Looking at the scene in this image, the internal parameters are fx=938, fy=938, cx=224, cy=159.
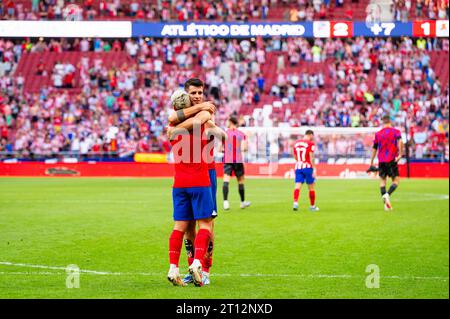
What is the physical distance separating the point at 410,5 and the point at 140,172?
16.0m

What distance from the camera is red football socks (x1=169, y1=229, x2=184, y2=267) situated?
10000mm

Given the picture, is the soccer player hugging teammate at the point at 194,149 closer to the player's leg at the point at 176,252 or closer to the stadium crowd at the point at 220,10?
the player's leg at the point at 176,252

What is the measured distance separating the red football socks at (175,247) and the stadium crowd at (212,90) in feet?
104

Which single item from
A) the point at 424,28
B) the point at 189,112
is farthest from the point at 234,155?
the point at 424,28

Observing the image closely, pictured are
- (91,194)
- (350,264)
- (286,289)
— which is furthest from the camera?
(91,194)

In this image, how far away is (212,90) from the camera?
4616 centimetres

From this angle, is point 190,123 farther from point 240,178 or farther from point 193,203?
point 240,178

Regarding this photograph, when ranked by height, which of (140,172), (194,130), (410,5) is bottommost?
(140,172)

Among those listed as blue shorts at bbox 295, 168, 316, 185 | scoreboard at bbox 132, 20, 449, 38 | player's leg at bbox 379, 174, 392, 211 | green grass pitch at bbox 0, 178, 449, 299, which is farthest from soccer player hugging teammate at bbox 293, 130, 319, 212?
scoreboard at bbox 132, 20, 449, 38

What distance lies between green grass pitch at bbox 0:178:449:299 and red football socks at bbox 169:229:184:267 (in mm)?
309

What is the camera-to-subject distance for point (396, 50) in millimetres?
48188
